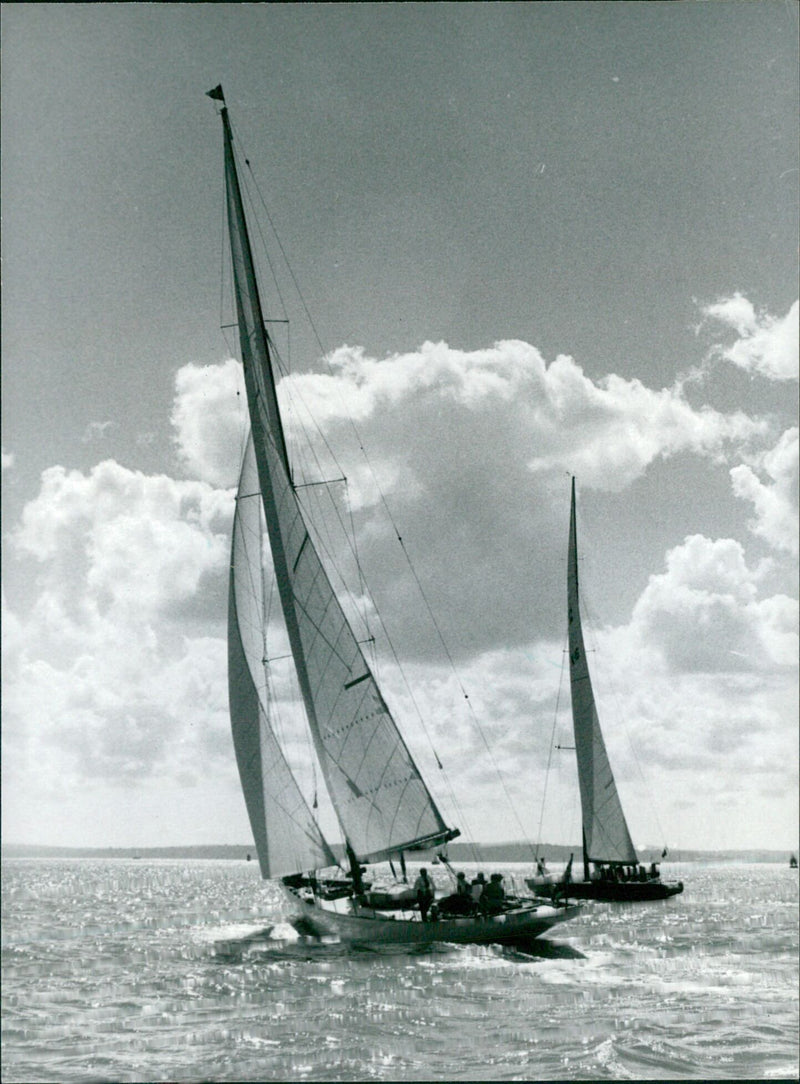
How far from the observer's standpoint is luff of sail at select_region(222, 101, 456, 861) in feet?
42.1

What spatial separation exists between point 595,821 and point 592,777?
1606mm

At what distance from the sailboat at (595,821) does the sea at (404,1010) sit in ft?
17.6

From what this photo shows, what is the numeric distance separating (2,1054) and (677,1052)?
5.59 metres

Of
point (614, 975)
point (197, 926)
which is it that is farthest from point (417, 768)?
point (197, 926)

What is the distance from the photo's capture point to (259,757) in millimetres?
14133

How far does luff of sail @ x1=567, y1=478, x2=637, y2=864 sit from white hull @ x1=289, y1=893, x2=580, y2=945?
6.15 m

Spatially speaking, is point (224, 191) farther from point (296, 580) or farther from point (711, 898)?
point (711, 898)

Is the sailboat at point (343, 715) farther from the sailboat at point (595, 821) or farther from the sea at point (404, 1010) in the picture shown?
the sailboat at point (595, 821)

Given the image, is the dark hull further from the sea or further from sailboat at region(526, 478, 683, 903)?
the sea

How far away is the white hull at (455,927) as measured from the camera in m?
13.0

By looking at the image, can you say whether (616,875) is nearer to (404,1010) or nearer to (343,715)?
(343,715)

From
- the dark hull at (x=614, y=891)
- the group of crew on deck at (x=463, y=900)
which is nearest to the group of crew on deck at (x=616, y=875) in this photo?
the dark hull at (x=614, y=891)

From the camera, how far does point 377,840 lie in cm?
1326

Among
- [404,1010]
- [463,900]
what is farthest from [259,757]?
[404,1010]
